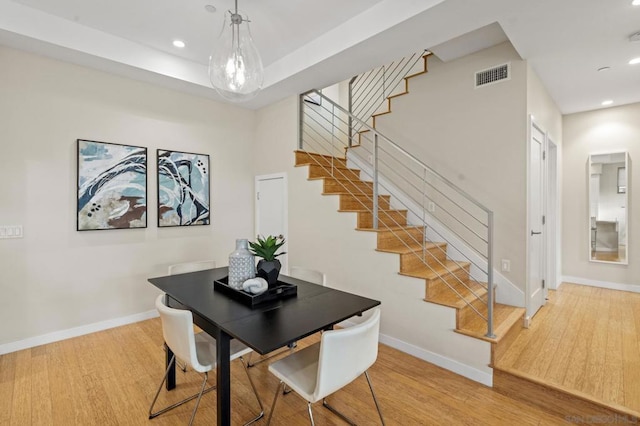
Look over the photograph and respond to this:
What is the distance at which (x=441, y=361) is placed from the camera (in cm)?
258

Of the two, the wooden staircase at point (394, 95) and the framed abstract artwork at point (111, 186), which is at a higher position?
the wooden staircase at point (394, 95)

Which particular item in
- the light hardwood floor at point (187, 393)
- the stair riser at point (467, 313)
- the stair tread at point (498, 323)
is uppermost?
the stair riser at point (467, 313)

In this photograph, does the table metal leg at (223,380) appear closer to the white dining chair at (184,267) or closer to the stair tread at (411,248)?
the white dining chair at (184,267)

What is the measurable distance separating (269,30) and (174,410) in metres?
3.27

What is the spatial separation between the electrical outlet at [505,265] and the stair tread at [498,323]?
0.38m

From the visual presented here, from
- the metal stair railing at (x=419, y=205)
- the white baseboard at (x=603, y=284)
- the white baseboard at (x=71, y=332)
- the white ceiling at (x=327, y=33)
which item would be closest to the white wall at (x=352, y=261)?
the metal stair railing at (x=419, y=205)

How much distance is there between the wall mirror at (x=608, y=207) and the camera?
4375mm

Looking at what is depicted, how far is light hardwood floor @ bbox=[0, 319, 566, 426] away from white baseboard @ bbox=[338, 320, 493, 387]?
0.05 m

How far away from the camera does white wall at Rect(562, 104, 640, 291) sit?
4.29m

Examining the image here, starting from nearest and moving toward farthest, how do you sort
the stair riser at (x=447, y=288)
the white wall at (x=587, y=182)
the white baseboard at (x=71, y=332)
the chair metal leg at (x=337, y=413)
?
the chair metal leg at (x=337, y=413) < the stair riser at (x=447, y=288) < the white baseboard at (x=71, y=332) < the white wall at (x=587, y=182)

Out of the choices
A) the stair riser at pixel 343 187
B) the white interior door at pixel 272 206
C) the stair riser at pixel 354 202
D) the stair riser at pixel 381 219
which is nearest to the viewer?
the stair riser at pixel 381 219

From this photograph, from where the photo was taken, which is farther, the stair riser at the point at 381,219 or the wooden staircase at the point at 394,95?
the wooden staircase at the point at 394,95

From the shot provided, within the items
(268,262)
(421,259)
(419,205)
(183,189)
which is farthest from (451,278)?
(183,189)

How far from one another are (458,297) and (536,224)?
1412 mm
